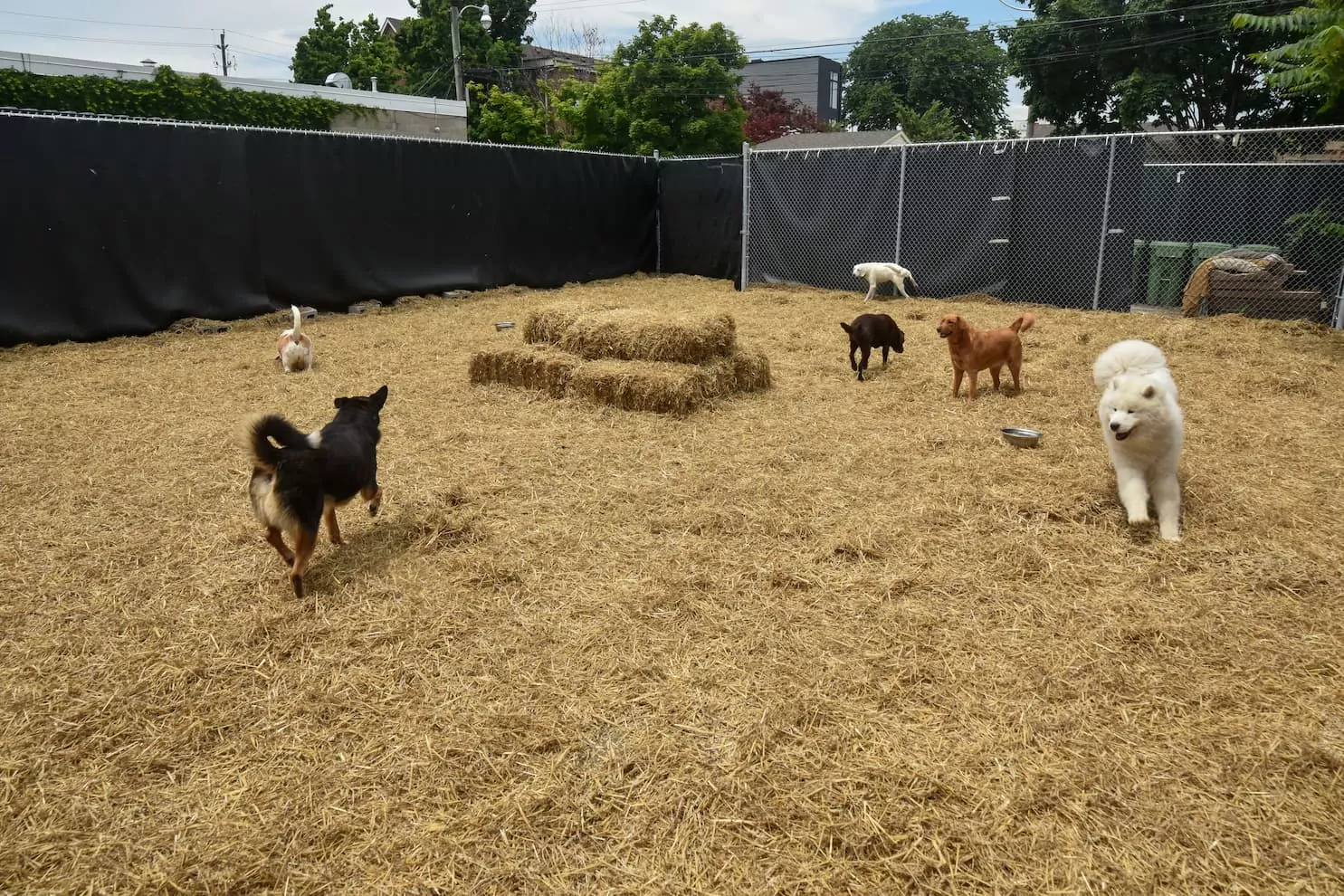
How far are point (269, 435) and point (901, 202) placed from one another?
10647mm

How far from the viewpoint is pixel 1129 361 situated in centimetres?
381

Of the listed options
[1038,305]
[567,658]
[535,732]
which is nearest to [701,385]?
[567,658]

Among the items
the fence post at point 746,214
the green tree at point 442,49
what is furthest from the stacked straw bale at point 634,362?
the green tree at point 442,49

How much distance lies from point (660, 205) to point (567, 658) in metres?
13.6

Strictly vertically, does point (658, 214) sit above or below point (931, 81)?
below

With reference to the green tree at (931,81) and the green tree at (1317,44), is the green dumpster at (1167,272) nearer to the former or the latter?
the green tree at (1317,44)

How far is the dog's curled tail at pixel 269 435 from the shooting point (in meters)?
2.93

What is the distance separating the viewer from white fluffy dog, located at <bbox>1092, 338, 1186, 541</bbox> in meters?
3.44

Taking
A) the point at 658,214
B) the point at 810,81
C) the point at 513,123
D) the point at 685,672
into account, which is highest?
the point at 810,81

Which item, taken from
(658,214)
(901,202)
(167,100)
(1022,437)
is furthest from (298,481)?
(167,100)

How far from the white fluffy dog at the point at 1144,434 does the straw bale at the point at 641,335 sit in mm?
3127

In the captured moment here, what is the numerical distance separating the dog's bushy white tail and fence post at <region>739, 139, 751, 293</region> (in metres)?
9.32

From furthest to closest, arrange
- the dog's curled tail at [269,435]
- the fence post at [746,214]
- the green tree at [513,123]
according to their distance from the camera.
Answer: the green tree at [513,123], the fence post at [746,214], the dog's curled tail at [269,435]

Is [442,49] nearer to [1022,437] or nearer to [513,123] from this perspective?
[513,123]
